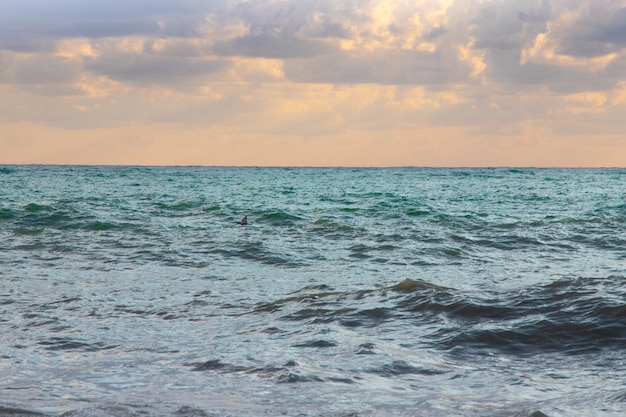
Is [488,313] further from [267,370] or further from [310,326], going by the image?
[267,370]

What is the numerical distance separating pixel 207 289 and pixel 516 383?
706 centimetres

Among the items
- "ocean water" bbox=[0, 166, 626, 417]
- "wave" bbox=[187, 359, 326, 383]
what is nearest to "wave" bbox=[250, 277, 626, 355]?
"ocean water" bbox=[0, 166, 626, 417]

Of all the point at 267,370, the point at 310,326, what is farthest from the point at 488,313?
the point at 267,370

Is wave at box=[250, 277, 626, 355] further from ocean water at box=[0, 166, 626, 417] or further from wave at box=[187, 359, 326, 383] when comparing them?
wave at box=[187, 359, 326, 383]

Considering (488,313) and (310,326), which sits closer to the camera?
(310,326)

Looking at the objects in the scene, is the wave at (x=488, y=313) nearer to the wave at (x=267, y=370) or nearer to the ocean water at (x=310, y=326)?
the ocean water at (x=310, y=326)

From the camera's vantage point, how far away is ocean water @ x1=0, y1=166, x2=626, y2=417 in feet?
22.4

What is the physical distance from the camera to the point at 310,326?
33.1 ft

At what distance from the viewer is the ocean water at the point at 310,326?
22.4ft

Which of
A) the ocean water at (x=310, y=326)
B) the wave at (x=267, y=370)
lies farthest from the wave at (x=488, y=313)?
the wave at (x=267, y=370)

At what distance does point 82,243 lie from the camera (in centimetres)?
1972

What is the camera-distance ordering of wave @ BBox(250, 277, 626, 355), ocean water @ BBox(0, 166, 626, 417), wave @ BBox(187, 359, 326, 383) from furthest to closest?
wave @ BBox(250, 277, 626, 355) → wave @ BBox(187, 359, 326, 383) → ocean water @ BBox(0, 166, 626, 417)

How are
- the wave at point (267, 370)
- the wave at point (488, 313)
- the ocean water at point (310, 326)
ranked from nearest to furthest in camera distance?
the ocean water at point (310, 326), the wave at point (267, 370), the wave at point (488, 313)

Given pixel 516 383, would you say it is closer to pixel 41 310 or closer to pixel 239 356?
pixel 239 356
